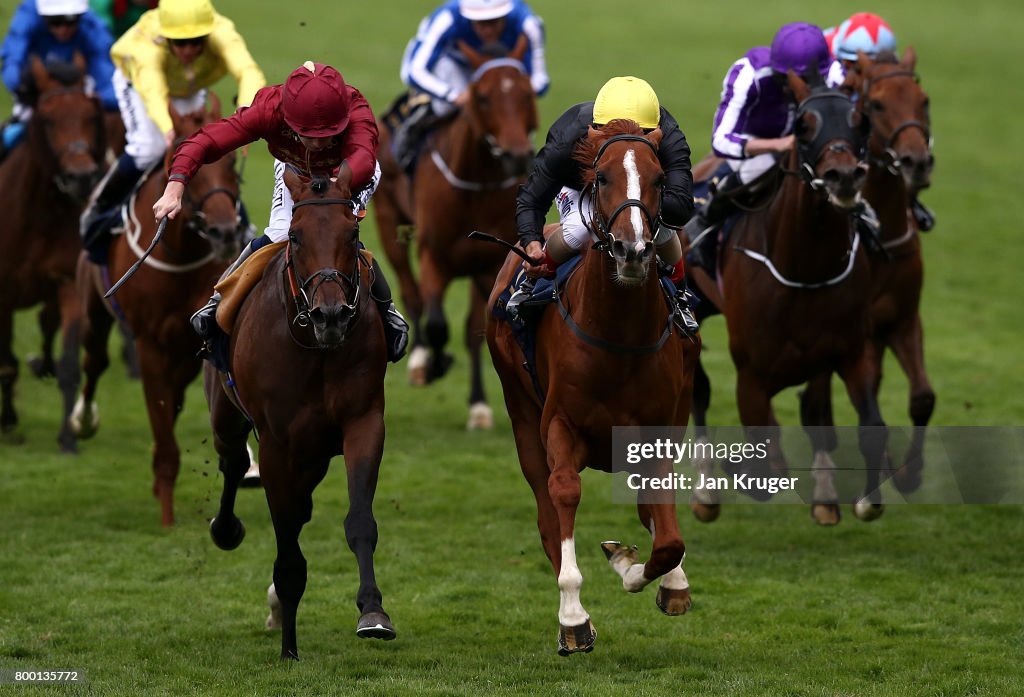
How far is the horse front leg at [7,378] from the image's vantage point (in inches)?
469

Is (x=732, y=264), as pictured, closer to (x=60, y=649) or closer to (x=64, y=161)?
(x=60, y=649)

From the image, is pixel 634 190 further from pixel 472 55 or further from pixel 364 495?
pixel 472 55

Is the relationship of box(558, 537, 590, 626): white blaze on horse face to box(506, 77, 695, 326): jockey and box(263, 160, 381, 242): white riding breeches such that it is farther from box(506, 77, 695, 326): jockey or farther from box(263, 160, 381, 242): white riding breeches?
box(263, 160, 381, 242): white riding breeches

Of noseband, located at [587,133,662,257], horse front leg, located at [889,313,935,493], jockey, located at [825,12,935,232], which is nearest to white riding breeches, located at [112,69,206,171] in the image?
jockey, located at [825,12,935,232]

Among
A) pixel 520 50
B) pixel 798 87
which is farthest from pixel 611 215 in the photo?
pixel 520 50

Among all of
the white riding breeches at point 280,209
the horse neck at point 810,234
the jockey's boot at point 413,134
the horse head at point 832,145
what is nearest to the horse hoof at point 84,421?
the jockey's boot at point 413,134

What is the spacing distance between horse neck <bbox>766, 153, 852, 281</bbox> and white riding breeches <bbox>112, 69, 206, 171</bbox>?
335 cm

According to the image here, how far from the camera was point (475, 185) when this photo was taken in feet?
39.5

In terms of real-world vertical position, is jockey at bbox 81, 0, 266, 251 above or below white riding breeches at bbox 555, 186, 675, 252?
above

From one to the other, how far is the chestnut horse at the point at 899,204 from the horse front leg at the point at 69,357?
485cm

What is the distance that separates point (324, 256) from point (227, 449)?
1.94 metres

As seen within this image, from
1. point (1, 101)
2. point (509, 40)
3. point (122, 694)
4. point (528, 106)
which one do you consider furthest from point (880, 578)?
point (1, 101)

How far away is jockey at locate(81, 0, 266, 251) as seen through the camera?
916 centimetres

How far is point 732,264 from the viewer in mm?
8883
